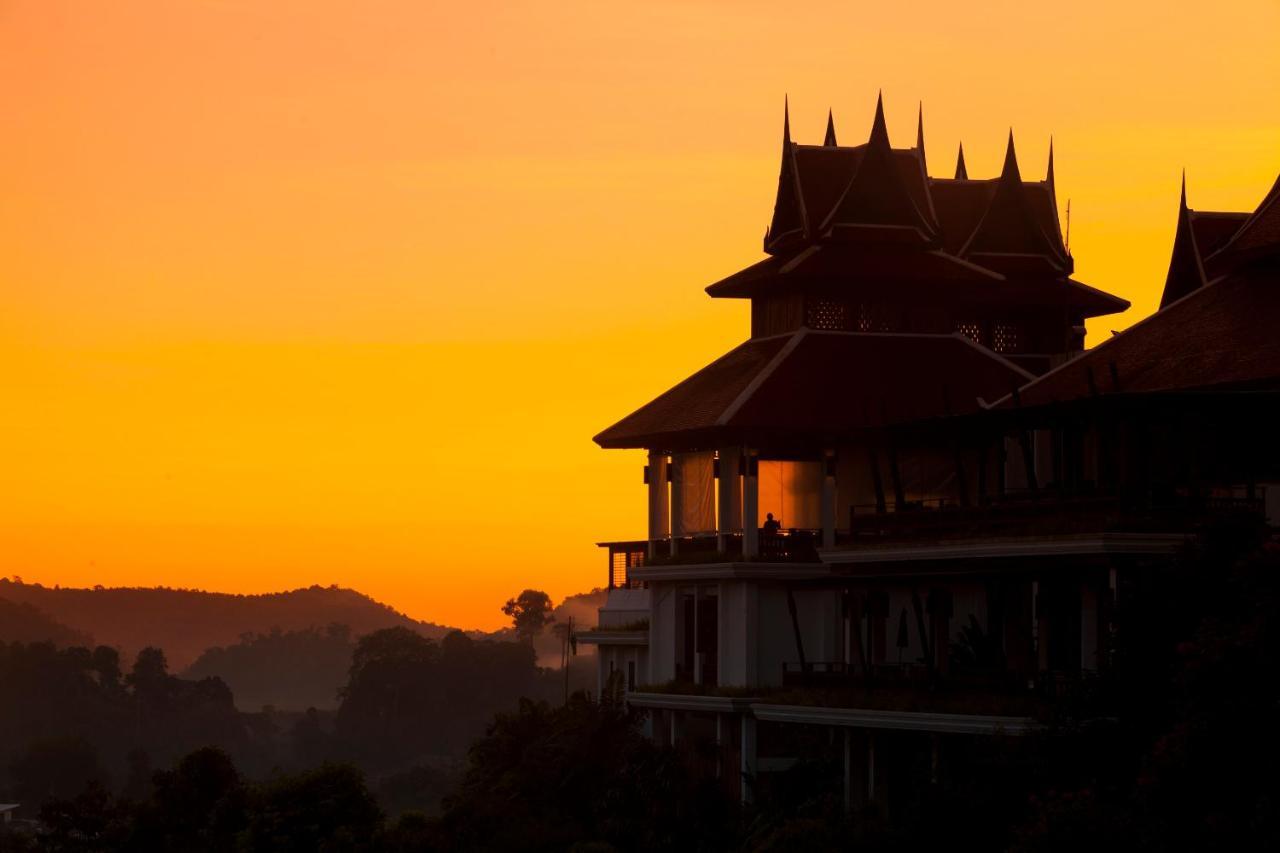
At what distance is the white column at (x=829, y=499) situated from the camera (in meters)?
72.0

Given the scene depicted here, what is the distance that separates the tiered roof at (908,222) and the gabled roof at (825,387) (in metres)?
2.38

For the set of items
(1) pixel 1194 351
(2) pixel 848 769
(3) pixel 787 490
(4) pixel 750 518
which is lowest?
(2) pixel 848 769

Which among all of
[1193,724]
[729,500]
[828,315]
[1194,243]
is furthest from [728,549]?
[1193,724]

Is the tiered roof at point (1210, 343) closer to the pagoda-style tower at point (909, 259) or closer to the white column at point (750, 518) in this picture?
the white column at point (750, 518)

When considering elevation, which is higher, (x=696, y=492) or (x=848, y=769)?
(x=696, y=492)

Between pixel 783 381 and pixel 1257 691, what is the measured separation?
32.1 metres

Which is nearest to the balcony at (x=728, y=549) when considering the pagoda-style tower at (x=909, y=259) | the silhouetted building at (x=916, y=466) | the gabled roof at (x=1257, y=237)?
the silhouetted building at (x=916, y=466)

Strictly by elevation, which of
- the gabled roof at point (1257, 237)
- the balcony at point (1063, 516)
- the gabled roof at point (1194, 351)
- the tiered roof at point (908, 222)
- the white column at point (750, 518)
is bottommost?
the balcony at point (1063, 516)

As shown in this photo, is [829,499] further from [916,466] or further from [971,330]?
[971,330]

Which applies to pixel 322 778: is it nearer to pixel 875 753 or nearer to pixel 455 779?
pixel 875 753

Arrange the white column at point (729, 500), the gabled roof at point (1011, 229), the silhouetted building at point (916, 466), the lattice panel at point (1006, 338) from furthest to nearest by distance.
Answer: the gabled roof at point (1011, 229) → the lattice panel at point (1006, 338) → the white column at point (729, 500) → the silhouetted building at point (916, 466)

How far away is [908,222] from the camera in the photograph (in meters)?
78.2

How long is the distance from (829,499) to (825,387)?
3.80 meters

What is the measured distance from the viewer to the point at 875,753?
6144 centimetres
